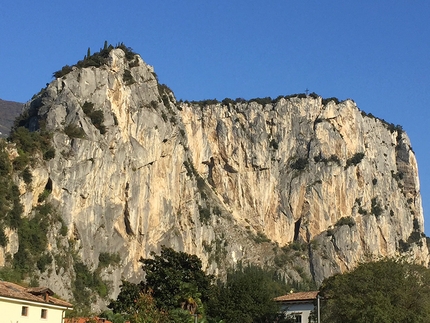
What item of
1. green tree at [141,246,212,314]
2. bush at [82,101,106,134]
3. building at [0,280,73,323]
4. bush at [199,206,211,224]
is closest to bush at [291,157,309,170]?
bush at [199,206,211,224]

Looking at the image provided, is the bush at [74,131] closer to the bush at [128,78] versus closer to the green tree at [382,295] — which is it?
the bush at [128,78]

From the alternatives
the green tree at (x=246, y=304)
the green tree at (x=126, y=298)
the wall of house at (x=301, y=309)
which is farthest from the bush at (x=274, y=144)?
the green tree at (x=126, y=298)

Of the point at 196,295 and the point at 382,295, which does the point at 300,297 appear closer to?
the point at 196,295

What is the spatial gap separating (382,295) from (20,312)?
2834cm

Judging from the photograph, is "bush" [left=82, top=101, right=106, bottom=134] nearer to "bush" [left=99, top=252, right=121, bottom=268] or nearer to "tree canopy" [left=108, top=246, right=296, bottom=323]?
"bush" [left=99, top=252, right=121, bottom=268]

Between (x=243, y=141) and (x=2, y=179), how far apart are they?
255ft

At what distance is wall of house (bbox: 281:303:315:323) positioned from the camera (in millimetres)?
83438

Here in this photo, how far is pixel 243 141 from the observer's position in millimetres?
173125

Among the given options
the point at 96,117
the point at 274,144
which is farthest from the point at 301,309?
the point at 274,144

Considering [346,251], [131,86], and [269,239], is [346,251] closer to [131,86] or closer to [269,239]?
[269,239]

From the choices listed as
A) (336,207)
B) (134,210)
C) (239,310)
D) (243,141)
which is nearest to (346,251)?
(336,207)

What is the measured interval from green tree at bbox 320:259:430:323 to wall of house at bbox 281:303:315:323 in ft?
47.0

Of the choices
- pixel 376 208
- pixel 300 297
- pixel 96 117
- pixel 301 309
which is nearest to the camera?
pixel 301 309

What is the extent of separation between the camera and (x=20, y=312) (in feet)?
171
